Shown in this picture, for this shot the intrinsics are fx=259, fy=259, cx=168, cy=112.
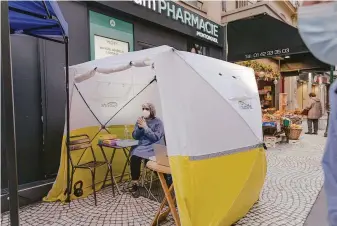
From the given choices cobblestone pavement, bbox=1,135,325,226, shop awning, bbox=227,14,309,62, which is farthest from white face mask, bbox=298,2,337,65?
shop awning, bbox=227,14,309,62

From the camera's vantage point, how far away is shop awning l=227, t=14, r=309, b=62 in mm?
7738

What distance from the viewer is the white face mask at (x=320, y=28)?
1.17 metres

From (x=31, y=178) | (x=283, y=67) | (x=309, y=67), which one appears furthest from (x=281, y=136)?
(x=31, y=178)

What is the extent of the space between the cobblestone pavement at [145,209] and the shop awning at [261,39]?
418cm

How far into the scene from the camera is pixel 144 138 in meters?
4.71

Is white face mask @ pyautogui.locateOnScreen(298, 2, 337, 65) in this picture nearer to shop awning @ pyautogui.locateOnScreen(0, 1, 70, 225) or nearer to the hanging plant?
shop awning @ pyautogui.locateOnScreen(0, 1, 70, 225)

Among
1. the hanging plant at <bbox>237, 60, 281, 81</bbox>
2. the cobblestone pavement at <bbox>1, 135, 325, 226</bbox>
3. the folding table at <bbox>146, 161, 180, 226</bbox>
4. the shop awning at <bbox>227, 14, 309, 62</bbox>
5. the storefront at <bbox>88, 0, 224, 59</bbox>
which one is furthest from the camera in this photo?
the hanging plant at <bbox>237, 60, 281, 81</bbox>

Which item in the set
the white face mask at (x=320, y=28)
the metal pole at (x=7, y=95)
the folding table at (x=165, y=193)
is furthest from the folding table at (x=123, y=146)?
the white face mask at (x=320, y=28)

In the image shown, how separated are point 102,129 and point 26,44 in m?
1.93

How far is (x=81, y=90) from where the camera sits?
4.64m

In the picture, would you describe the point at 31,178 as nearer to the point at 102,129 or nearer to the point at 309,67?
the point at 102,129

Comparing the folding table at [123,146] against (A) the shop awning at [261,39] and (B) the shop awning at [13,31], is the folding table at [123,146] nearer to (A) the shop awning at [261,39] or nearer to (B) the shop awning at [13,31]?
(B) the shop awning at [13,31]

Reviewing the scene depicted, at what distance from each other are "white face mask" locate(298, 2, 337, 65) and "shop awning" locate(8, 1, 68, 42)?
95.5 inches

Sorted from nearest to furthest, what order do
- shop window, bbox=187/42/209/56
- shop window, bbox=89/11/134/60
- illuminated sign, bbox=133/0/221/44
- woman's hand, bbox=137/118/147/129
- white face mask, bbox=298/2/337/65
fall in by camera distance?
1. white face mask, bbox=298/2/337/65
2. woman's hand, bbox=137/118/147/129
3. shop window, bbox=89/11/134/60
4. illuminated sign, bbox=133/0/221/44
5. shop window, bbox=187/42/209/56
